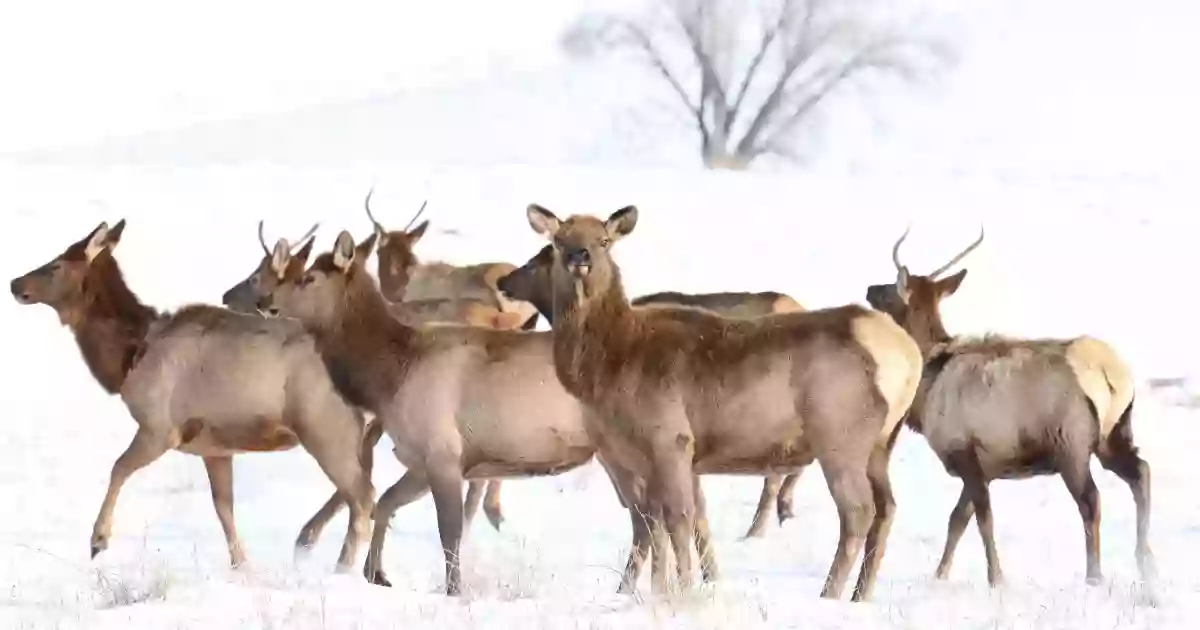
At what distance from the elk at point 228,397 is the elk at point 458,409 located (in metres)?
0.67

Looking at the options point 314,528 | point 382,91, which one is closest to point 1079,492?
point 314,528

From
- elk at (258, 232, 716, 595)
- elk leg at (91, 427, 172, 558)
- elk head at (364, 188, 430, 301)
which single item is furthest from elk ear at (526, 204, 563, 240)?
elk head at (364, 188, 430, 301)

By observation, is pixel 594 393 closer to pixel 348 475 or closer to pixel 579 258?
pixel 579 258

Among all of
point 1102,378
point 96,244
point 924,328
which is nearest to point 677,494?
point 1102,378

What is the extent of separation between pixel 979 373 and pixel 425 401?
3610mm

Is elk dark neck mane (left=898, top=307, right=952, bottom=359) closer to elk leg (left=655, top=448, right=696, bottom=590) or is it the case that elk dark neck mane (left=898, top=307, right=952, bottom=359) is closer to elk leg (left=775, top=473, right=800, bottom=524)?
elk leg (left=775, top=473, right=800, bottom=524)

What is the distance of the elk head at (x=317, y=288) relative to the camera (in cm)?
1052

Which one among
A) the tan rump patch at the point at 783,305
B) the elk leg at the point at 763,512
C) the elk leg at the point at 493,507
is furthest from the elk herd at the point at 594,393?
the elk leg at the point at 763,512

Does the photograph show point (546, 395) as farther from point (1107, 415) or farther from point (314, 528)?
point (1107, 415)

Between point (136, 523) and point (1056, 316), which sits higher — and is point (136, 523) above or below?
below

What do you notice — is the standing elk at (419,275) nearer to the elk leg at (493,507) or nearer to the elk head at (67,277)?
the elk leg at (493,507)

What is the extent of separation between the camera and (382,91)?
6819 cm

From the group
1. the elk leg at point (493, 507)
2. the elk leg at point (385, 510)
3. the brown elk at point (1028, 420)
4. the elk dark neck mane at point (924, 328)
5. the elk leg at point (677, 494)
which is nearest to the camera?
the elk leg at point (677, 494)

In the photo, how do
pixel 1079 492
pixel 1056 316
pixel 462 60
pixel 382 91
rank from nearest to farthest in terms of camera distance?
pixel 1079 492, pixel 1056 316, pixel 382 91, pixel 462 60
